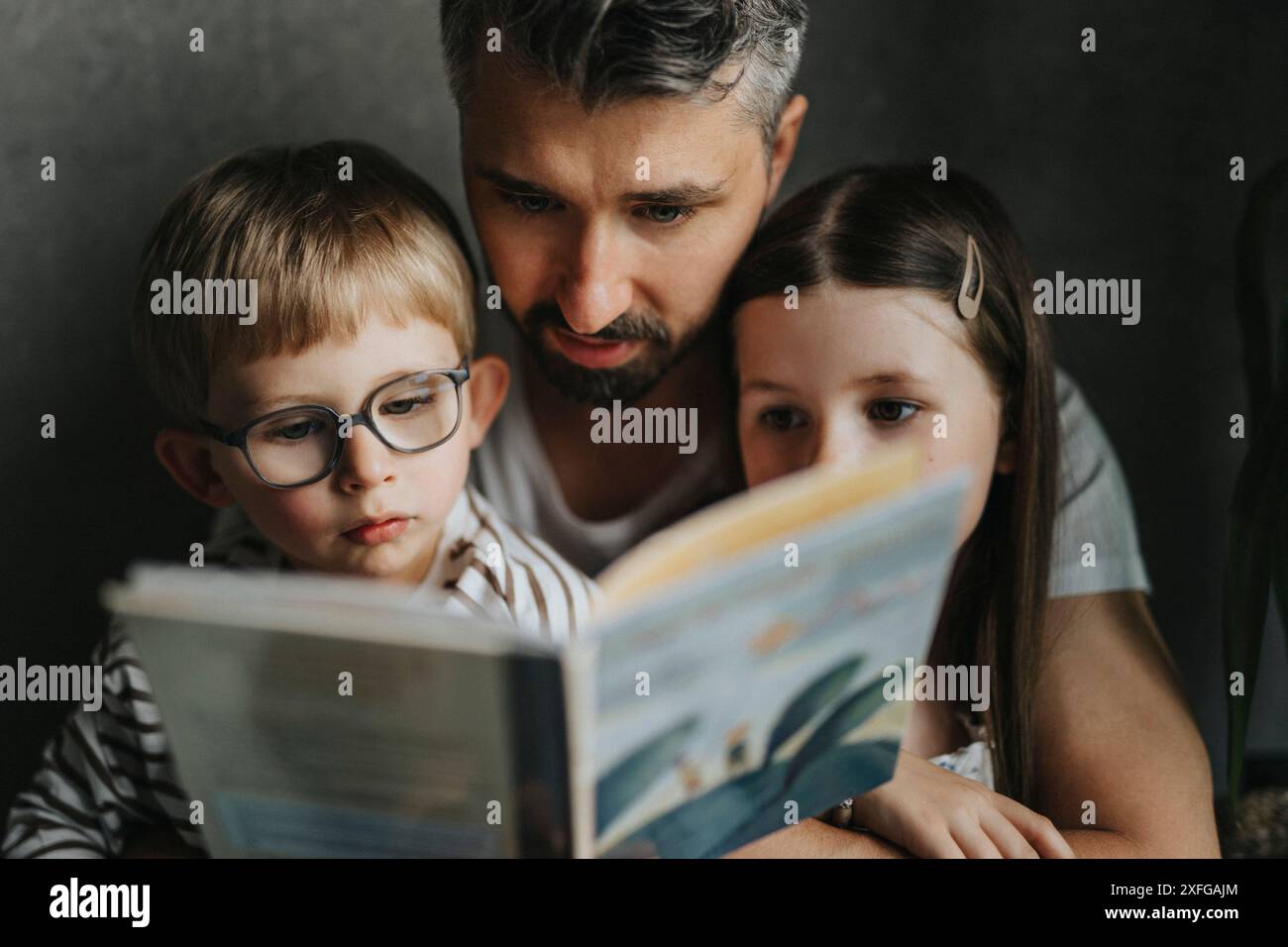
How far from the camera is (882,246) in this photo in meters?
1.27

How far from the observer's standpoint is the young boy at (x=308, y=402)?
1.18 m

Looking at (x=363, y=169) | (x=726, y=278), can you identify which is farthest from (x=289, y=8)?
(x=726, y=278)

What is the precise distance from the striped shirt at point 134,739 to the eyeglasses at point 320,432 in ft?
0.53

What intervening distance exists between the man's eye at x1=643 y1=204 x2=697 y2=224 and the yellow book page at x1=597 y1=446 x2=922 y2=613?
474 millimetres

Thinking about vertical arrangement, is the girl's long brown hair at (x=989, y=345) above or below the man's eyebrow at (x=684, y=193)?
below

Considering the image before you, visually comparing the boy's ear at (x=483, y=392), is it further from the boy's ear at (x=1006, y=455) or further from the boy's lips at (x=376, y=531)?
the boy's ear at (x=1006, y=455)

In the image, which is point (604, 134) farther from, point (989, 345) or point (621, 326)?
point (989, 345)

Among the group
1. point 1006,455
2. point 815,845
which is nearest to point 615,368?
point 1006,455

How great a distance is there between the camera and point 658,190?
1.26 metres

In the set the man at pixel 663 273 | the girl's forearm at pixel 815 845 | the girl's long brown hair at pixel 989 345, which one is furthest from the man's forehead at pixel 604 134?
the girl's forearm at pixel 815 845

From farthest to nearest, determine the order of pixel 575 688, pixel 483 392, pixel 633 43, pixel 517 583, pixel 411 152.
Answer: pixel 411 152 < pixel 483 392 < pixel 517 583 < pixel 633 43 < pixel 575 688

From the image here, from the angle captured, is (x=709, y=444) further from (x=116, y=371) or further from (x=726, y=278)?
(x=116, y=371)

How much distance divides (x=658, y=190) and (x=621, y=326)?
0.17m
